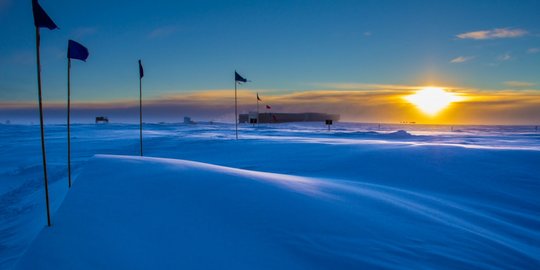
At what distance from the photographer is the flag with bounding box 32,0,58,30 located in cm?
381

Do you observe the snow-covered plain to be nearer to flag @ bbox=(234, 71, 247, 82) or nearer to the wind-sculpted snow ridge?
the wind-sculpted snow ridge

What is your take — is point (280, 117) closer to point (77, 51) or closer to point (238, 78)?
point (238, 78)

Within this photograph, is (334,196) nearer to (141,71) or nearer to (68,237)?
(68,237)

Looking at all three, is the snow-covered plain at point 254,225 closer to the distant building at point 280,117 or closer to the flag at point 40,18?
the flag at point 40,18

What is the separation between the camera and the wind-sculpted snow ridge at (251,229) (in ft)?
9.58

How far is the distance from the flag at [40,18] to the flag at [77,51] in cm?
A: 159

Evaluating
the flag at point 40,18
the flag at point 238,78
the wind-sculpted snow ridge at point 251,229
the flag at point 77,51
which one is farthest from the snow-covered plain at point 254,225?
the flag at point 238,78

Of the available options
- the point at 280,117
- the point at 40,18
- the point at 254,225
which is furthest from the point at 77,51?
the point at 280,117

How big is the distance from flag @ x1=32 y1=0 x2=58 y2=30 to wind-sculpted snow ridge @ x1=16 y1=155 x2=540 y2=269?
2.24 meters

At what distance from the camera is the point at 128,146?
19.1 m

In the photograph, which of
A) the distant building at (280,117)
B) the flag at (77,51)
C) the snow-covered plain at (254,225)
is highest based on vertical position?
the distant building at (280,117)

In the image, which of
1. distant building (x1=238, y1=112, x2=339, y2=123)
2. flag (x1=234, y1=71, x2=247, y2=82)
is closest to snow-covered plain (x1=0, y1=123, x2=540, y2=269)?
flag (x1=234, y1=71, x2=247, y2=82)

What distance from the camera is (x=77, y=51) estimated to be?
5578 millimetres

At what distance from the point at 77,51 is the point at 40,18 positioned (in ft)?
→ 5.90
